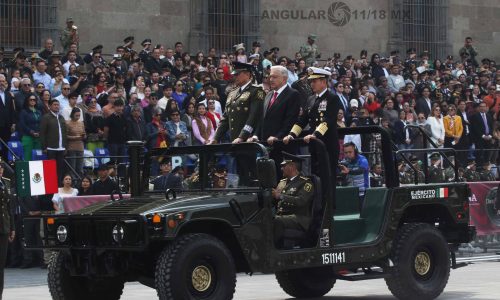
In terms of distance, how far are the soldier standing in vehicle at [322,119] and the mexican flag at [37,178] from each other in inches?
235

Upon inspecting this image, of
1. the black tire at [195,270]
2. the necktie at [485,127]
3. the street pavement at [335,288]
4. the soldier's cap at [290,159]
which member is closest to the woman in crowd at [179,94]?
the street pavement at [335,288]

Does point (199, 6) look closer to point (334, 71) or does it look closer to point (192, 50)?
point (192, 50)

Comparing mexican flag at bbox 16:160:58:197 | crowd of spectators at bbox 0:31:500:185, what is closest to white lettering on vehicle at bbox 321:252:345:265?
crowd of spectators at bbox 0:31:500:185

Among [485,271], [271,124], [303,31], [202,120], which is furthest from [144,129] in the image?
Result: [303,31]

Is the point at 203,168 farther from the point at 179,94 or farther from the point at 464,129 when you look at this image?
the point at 464,129

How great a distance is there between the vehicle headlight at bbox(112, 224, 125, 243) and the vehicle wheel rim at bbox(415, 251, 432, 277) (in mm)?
3802

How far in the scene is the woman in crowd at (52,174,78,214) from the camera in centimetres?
1966

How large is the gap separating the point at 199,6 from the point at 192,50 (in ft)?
4.65

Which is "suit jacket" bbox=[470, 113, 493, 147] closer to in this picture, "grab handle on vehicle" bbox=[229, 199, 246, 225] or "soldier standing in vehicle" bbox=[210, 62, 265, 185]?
"soldier standing in vehicle" bbox=[210, 62, 265, 185]

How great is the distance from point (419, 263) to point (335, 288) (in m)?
2.05

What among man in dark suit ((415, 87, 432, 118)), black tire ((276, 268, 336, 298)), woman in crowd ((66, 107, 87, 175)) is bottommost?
black tire ((276, 268, 336, 298))

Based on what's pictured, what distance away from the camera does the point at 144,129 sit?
77.1 feet

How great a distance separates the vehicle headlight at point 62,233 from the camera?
12695 millimetres

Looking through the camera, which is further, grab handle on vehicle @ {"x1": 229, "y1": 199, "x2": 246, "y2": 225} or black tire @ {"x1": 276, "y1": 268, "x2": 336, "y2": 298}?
black tire @ {"x1": 276, "y1": 268, "x2": 336, "y2": 298}
